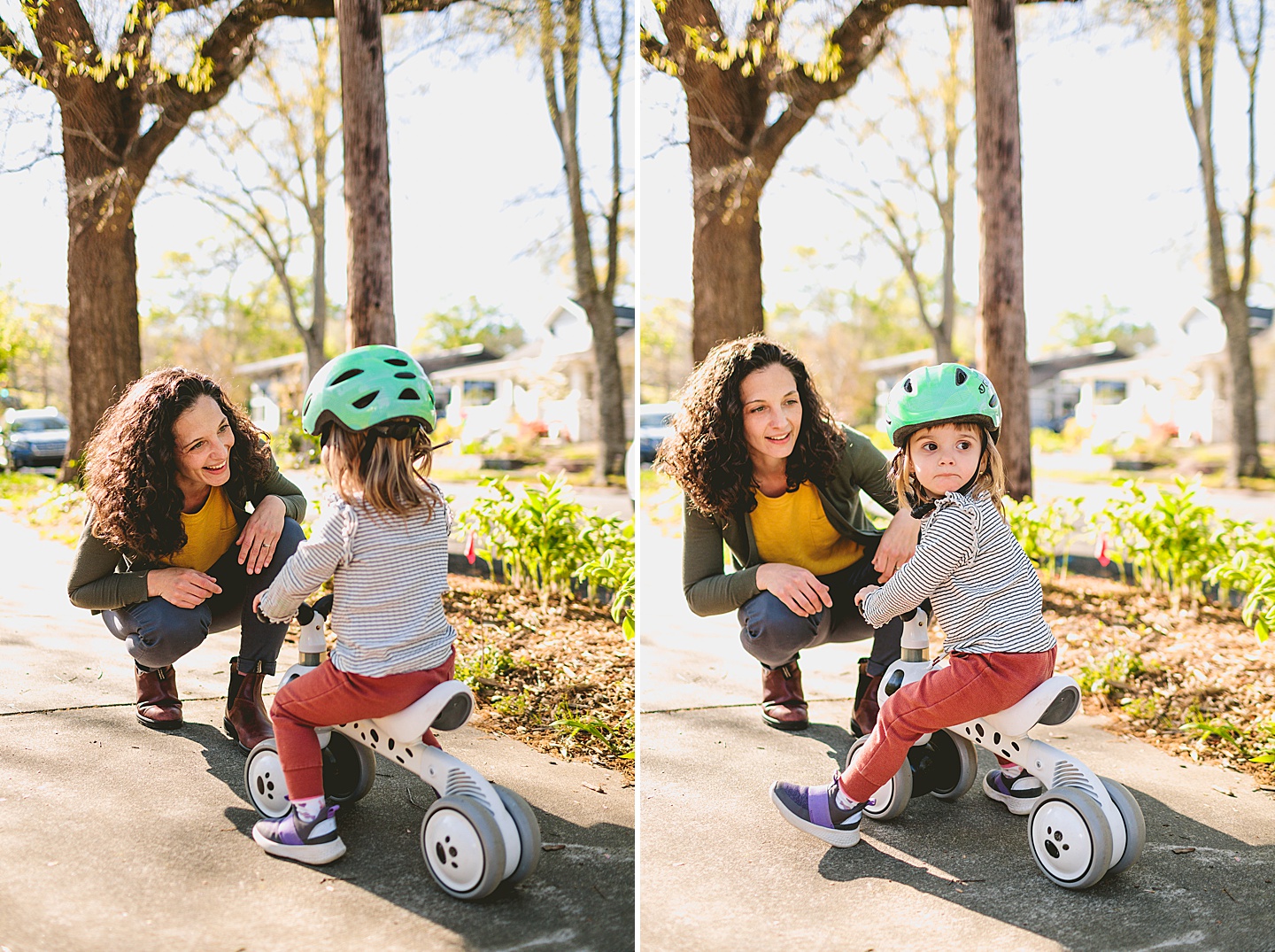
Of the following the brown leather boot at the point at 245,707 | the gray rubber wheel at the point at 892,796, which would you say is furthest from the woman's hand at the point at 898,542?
the brown leather boot at the point at 245,707

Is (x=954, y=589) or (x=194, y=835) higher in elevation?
(x=954, y=589)

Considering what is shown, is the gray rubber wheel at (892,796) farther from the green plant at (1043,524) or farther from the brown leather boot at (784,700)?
the green plant at (1043,524)

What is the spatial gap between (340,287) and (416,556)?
1871mm

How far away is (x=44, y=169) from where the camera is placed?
281 centimetres

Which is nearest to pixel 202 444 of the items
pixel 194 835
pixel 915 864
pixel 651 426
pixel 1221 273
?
pixel 194 835

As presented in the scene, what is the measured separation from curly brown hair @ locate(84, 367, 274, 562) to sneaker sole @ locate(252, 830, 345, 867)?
2.60 feet

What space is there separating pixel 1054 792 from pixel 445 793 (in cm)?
131

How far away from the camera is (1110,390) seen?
54.7 feet

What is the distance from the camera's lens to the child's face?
7.64 feet

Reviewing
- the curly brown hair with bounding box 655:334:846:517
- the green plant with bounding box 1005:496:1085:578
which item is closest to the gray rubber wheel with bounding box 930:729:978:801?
the curly brown hair with bounding box 655:334:846:517

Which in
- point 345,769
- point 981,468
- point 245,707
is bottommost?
point 345,769

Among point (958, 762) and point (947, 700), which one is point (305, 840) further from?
point (958, 762)

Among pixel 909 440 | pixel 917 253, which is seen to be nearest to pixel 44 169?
pixel 909 440

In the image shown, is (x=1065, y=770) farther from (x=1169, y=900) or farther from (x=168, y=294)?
(x=168, y=294)
